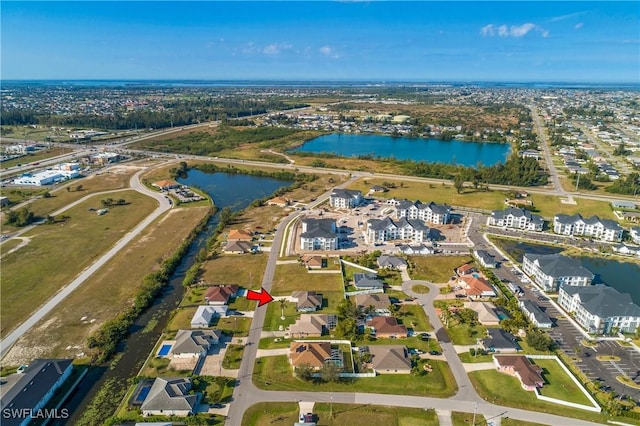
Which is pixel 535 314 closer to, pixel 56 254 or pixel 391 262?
pixel 391 262

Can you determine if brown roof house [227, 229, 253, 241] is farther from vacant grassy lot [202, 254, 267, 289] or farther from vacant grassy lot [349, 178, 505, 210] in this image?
vacant grassy lot [349, 178, 505, 210]

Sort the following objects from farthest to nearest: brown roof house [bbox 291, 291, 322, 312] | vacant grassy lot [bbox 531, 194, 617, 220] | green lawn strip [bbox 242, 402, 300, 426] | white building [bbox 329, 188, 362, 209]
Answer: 1. white building [bbox 329, 188, 362, 209]
2. vacant grassy lot [bbox 531, 194, 617, 220]
3. brown roof house [bbox 291, 291, 322, 312]
4. green lawn strip [bbox 242, 402, 300, 426]

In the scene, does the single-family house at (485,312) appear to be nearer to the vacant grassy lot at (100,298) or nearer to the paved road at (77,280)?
the vacant grassy lot at (100,298)

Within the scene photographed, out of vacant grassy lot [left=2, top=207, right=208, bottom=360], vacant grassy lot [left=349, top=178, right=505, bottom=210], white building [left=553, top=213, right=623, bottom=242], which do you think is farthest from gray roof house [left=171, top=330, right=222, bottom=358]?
white building [left=553, top=213, right=623, bottom=242]

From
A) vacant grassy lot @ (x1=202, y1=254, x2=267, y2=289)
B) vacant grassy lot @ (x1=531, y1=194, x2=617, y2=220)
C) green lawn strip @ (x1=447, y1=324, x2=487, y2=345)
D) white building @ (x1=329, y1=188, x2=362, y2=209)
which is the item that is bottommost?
green lawn strip @ (x1=447, y1=324, x2=487, y2=345)

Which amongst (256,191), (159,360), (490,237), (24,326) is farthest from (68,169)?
(490,237)

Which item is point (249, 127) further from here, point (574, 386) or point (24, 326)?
point (574, 386)

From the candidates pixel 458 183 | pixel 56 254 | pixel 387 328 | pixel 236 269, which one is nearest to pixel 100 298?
pixel 236 269
